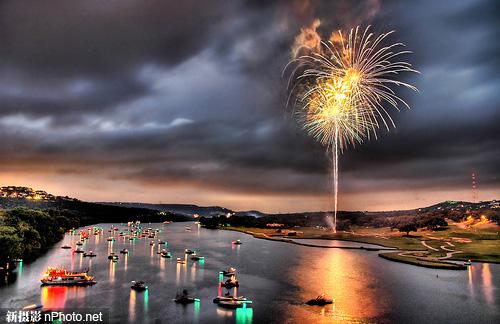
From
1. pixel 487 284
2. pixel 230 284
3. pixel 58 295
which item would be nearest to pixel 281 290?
pixel 230 284

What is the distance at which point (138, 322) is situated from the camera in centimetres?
6469

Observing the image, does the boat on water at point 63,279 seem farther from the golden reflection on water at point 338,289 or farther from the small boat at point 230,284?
the golden reflection on water at point 338,289

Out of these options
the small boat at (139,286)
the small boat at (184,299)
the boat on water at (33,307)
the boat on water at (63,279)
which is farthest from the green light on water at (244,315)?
the boat on water at (63,279)

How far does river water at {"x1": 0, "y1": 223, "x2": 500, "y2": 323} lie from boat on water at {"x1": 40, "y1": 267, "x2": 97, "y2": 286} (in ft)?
7.97

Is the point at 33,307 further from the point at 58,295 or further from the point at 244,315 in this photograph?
the point at 244,315

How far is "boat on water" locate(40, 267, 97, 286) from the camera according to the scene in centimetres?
9150

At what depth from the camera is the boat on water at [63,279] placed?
300 feet

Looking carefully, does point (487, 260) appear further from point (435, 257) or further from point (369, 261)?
point (369, 261)

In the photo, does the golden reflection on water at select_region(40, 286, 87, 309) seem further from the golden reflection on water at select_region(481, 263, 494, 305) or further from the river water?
the golden reflection on water at select_region(481, 263, 494, 305)

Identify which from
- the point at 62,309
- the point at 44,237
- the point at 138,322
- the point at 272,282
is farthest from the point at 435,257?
the point at 44,237

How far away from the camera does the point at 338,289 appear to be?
297 feet

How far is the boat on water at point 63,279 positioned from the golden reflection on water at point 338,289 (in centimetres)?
5128

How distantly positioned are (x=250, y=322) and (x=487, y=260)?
335ft

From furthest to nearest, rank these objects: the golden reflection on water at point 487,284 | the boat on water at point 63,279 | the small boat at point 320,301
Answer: the boat on water at point 63,279
the golden reflection on water at point 487,284
the small boat at point 320,301
